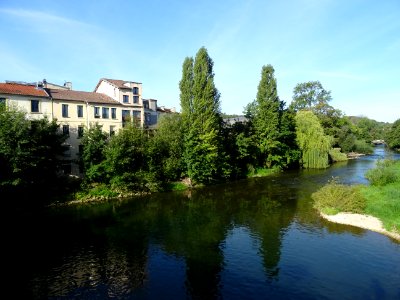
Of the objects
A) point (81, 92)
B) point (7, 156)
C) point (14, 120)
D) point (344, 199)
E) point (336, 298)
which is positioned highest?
point (81, 92)

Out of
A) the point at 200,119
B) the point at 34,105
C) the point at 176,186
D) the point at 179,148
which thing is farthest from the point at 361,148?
the point at 34,105

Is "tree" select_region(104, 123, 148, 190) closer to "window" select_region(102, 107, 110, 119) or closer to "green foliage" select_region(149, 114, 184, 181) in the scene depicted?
"green foliage" select_region(149, 114, 184, 181)

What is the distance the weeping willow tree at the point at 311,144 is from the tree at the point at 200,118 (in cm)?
2548

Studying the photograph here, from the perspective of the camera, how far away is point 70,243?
2595 cm

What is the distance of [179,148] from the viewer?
49344 mm

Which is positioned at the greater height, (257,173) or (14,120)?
(14,120)

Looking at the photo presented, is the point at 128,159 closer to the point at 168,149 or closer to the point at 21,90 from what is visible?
the point at 168,149

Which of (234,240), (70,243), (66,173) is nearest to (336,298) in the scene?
(234,240)

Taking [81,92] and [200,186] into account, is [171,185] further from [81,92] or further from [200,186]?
[81,92]

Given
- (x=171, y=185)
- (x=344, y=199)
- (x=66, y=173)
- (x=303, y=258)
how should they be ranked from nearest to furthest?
(x=303, y=258) → (x=344, y=199) → (x=66, y=173) → (x=171, y=185)

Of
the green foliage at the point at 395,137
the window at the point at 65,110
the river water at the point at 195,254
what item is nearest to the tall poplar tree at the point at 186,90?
the window at the point at 65,110

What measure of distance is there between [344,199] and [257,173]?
27.8m

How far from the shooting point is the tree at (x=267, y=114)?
2393 inches

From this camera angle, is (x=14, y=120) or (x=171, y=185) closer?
(x=14, y=120)
